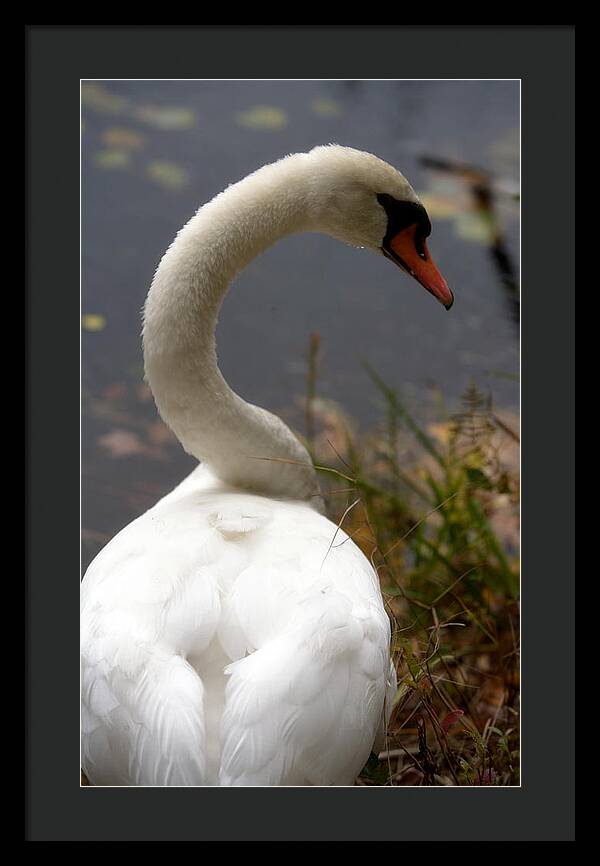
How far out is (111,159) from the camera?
4.61m

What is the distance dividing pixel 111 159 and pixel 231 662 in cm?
349

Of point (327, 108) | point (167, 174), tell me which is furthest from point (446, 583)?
point (167, 174)

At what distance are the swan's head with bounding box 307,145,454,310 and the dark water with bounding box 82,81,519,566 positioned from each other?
4.85 ft

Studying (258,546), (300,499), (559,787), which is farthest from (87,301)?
(559,787)

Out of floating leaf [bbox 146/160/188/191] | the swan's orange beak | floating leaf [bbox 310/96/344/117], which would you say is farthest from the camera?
floating leaf [bbox 146/160/188/191]

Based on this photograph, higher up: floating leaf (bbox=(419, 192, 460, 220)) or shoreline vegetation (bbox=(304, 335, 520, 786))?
floating leaf (bbox=(419, 192, 460, 220))

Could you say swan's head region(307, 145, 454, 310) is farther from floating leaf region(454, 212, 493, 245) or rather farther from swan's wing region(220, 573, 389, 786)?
floating leaf region(454, 212, 493, 245)

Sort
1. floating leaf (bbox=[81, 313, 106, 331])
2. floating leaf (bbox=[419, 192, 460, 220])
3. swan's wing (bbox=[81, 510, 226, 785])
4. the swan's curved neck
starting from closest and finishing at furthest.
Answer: swan's wing (bbox=[81, 510, 226, 785]), the swan's curved neck, floating leaf (bbox=[81, 313, 106, 331]), floating leaf (bbox=[419, 192, 460, 220])

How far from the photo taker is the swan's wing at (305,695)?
5.04ft

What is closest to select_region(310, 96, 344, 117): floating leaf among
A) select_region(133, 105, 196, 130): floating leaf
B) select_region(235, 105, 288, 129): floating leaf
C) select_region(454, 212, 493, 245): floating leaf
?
select_region(235, 105, 288, 129): floating leaf

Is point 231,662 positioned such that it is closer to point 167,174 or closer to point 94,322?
point 94,322

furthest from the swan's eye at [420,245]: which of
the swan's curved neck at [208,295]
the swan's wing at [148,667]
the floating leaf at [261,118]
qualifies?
the floating leaf at [261,118]

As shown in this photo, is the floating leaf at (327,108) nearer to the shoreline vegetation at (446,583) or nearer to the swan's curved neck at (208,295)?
the shoreline vegetation at (446,583)

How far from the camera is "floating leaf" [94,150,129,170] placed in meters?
4.56
